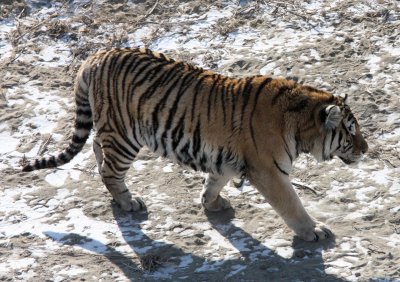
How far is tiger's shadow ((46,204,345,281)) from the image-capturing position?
550 centimetres

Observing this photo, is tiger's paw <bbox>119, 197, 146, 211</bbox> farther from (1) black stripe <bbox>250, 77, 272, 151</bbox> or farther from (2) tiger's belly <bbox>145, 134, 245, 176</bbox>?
(1) black stripe <bbox>250, 77, 272, 151</bbox>

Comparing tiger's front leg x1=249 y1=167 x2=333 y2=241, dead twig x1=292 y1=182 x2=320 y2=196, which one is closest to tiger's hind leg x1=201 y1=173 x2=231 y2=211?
tiger's front leg x1=249 y1=167 x2=333 y2=241

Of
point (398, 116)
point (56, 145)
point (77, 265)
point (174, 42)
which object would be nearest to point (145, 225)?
point (77, 265)

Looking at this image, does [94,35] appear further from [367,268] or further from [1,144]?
[367,268]

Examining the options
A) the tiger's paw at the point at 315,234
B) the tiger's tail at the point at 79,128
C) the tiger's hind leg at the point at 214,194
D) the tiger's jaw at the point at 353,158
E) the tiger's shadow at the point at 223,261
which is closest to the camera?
the tiger's shadow at the point at 223,261

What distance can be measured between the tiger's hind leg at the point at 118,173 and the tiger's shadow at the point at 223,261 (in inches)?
11.8

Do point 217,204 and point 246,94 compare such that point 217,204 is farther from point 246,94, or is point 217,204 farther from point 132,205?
point 246,94

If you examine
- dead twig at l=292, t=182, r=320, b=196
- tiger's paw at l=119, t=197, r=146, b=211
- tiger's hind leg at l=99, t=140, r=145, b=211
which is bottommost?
tiger's paw at l=119, t=197, r=146, b=211

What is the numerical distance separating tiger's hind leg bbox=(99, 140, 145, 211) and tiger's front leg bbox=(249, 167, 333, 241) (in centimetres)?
106

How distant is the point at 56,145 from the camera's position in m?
7.44

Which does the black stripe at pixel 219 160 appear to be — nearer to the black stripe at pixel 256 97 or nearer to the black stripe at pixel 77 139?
the black stripe at pixel 256 97

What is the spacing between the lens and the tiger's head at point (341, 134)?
5.64 meters

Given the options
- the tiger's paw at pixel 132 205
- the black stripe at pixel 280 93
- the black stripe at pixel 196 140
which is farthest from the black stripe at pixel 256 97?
the tiger's paw at pixel 132 205

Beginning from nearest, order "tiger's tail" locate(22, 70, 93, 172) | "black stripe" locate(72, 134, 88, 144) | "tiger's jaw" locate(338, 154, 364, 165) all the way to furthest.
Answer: "tiger's jaw" locate(338, 154, 364, 165) → "tiger's tail" locate(22, 70, 93, 172) → "black stripe" locate(72, 134, 88, 144)
